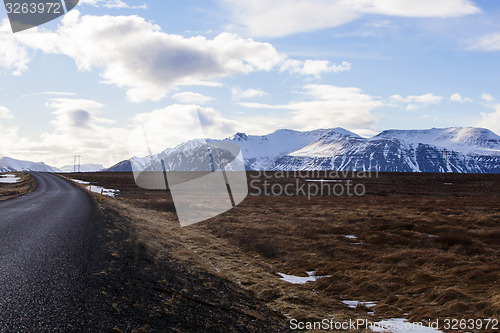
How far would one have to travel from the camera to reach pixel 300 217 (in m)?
31.9

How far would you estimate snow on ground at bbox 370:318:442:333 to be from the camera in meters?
9.00

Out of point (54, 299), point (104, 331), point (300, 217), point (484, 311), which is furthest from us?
point (300, 217)

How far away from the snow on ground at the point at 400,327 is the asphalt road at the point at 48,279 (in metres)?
7.57

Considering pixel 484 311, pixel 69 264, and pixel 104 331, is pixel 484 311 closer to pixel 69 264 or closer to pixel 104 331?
pixel 104 331

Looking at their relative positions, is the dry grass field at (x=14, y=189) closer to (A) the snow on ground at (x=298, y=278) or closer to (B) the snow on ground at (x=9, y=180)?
(B) the snow on ground at (x=9, y=180)

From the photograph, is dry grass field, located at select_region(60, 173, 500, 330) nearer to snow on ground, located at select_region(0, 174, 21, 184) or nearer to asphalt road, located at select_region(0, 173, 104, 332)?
asphalt road, located at select_region(0, 173, 104, 332)

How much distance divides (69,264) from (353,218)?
2404 cm

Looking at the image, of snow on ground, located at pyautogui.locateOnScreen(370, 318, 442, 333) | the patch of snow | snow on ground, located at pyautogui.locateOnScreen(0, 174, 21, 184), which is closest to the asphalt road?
snow on ground, located at pyautogui.locateOnScreen(370, 318, 442, 333)

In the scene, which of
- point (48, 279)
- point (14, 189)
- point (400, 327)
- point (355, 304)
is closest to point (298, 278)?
point (355, 304)

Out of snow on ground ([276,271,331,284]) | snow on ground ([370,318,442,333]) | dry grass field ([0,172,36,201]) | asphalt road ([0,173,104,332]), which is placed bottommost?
snow on ground ([276,271,331,284])

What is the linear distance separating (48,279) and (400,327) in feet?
31.1

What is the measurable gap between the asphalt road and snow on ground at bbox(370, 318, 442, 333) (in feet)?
24.8

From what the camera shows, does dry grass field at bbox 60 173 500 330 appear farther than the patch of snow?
No

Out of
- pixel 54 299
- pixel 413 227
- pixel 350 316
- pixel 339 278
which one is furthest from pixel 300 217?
pixel 54 299
